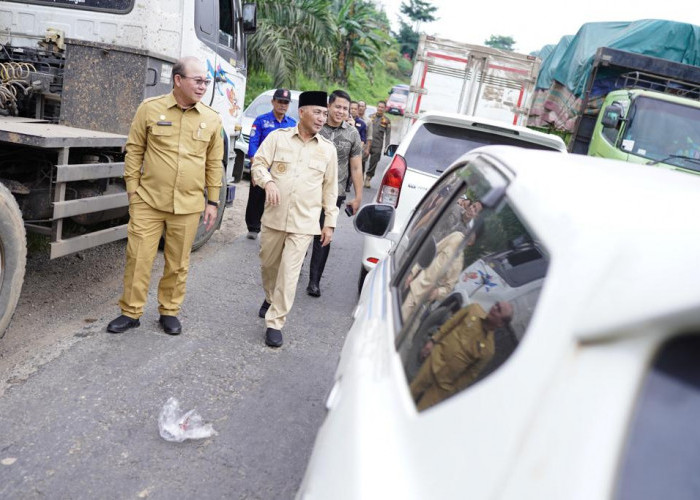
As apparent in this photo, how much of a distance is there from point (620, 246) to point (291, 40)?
64.0 feet

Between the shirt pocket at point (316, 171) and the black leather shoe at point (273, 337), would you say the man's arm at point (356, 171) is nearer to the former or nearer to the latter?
the shirt pocket at point (316, 171)

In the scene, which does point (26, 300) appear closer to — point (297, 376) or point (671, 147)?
point (297, 376)

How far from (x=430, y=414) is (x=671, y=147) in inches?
345

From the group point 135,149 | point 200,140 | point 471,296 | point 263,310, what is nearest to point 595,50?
point 263,310

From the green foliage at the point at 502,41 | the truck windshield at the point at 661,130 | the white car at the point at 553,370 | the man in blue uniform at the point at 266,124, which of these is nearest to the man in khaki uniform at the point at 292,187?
the man in blue uniform at the point at 266,124

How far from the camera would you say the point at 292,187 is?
14.8 ft

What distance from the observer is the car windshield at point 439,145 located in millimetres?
5172

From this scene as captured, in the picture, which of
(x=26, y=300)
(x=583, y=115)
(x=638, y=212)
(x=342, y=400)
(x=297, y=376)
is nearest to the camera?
(x=638, y=212)

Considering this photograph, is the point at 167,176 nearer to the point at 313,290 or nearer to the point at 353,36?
the point at 313,290

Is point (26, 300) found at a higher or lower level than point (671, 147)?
lower

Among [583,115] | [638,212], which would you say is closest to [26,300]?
[638,212]

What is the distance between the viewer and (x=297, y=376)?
409 cm

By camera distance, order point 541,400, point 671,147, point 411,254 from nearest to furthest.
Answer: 1. point 541,400
2. point 411,254
3. point 671,147

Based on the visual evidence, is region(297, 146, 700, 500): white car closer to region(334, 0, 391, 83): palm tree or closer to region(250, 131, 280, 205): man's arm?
region(250, 131, 280, 205): man's arm
